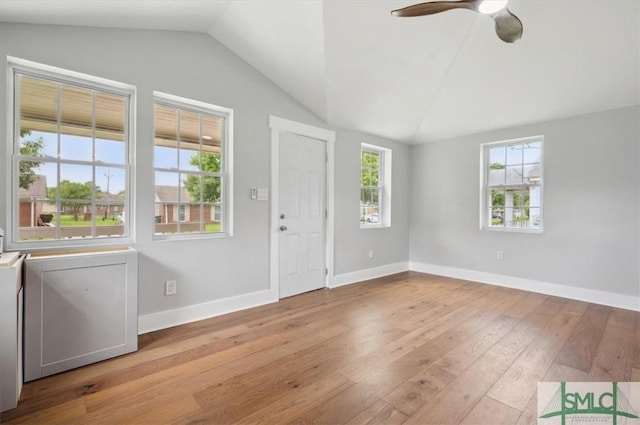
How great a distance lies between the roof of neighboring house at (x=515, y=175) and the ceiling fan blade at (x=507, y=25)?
2695mm

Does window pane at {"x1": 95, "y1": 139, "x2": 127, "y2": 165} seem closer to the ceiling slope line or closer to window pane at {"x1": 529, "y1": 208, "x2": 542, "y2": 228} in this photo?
the ceiling slope line

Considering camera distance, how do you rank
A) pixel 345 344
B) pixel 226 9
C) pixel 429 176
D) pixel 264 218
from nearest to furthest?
pixel 345 344 < pixel 226 9 < pixel 264 218 < pixel 429 176

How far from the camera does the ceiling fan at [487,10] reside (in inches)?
72.0

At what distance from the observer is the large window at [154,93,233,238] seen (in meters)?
2.90

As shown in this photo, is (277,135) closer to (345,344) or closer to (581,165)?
(345,344)

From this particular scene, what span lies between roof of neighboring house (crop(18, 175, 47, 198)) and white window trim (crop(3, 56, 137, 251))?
0.06m

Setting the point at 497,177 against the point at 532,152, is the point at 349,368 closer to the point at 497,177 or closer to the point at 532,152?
the point at 497,177

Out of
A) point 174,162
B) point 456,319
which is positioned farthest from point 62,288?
point 456,319

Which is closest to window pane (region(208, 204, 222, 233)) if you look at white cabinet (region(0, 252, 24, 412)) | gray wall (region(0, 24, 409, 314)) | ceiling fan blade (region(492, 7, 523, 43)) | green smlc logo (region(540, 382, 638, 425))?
gray wall (region(0, 24, 409, 314))

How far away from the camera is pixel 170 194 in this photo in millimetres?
2947

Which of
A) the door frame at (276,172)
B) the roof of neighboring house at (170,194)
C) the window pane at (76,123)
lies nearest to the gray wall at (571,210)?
the door frame at (276,172)

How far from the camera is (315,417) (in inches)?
63.7

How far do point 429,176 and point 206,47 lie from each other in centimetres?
389

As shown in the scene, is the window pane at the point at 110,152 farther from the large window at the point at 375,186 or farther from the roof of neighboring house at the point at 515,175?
the roof of neighboring house at the point at 515,175
